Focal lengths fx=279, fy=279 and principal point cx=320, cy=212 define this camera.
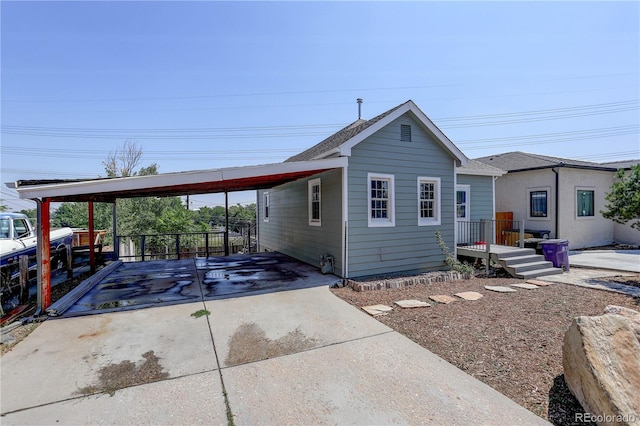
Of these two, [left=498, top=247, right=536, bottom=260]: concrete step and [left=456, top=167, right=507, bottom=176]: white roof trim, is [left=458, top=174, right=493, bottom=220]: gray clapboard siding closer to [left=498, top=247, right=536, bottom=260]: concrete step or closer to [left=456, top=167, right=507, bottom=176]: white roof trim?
[left=456, top=167, right=507, bottom=176]: white roof trim

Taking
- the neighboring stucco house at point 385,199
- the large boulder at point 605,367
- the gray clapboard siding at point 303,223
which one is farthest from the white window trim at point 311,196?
the large boulder at point 605,367

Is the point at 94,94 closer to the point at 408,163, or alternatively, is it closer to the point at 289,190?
the point at 289,190

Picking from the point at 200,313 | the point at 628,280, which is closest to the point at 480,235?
the point at 628,280

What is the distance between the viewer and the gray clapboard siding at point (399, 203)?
24.1 feet

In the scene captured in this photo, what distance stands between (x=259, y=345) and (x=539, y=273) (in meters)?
8.22

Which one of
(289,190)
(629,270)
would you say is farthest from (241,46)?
(629,270)

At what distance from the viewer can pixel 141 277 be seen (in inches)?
306

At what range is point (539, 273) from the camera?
796 cm

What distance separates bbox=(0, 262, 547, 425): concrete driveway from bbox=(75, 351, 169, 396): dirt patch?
1 centimetres

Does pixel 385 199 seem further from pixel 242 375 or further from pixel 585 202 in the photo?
pixel 585 202

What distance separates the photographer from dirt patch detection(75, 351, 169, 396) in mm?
2824

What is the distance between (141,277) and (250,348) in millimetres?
5723

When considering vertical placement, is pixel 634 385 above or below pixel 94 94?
below

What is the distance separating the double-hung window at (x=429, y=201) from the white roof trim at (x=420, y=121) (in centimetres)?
106
